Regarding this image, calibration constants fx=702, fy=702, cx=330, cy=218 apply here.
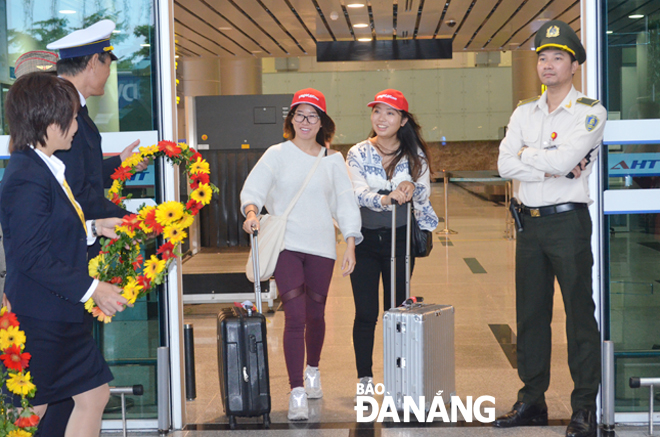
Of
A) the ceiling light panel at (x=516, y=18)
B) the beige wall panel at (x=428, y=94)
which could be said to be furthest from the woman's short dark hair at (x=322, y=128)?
the beige wall panel at (x=428, y=94)

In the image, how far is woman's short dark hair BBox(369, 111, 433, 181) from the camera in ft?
12.4

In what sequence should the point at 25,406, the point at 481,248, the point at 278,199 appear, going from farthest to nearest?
the point at 481,248
the point at 278,199
the point at 25,406

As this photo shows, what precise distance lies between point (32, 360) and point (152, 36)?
6.09 feet

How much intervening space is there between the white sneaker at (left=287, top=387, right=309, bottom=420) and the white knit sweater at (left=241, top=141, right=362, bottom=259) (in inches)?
28.0

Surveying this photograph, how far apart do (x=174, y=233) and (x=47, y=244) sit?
42cm

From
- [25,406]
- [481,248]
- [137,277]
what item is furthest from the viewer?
[481,248]

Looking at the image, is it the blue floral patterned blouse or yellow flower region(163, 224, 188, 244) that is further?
the blue floral patterned blouse

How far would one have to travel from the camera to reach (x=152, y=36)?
343 cm

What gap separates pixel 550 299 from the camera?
11.2 feet

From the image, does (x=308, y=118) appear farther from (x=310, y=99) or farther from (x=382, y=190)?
(x=382, y=190)

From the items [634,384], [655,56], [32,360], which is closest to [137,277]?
[32,360]

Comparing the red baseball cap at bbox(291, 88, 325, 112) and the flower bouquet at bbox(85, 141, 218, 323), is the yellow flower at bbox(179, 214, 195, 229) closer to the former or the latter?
the flower bouquet at bbox(85, 141, 218, 323)

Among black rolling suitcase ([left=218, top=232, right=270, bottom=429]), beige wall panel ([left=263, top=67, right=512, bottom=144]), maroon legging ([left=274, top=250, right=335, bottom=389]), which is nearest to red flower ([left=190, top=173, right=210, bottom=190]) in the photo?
black rolling suitcase ([left=218, top=232, right=270, bottom=429])

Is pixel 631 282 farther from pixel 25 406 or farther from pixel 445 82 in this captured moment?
pixel 445 82
